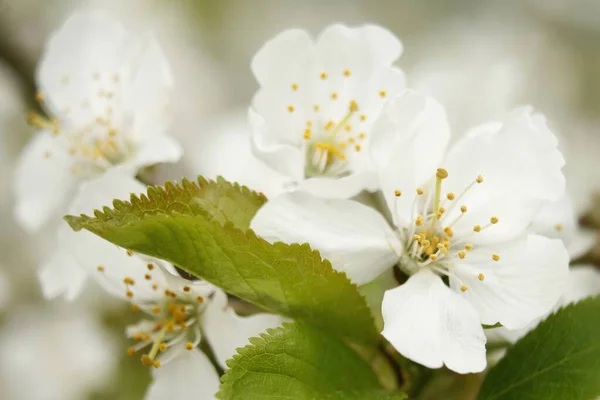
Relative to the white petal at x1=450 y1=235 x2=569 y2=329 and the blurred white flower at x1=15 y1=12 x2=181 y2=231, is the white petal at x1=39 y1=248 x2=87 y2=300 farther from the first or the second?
the white petal at x1=450 y1=235 x2=569 y2=329

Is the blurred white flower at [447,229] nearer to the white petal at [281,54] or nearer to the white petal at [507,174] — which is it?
the white petal at [507,174]

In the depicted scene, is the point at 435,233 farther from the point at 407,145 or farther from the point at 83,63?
the point at 83,63

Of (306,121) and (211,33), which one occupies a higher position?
(306,121)

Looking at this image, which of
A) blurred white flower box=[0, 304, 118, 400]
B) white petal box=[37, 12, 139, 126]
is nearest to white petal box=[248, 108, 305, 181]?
white petal box=[37, 12, 139, 126]

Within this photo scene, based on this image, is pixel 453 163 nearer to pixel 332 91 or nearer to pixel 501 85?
pixel 332 91

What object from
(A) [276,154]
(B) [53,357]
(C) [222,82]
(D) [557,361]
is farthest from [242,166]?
(C) [222,82]

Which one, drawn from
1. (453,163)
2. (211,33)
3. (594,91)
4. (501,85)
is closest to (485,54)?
(501,85)

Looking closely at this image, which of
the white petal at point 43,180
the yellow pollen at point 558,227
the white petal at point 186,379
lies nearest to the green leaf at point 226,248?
the white petal at point 186,379
